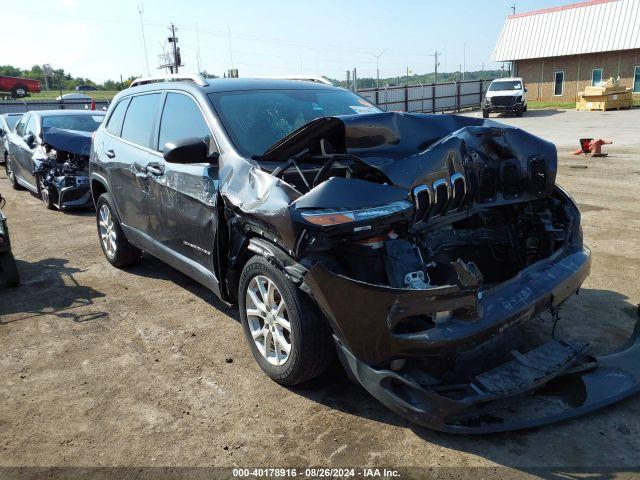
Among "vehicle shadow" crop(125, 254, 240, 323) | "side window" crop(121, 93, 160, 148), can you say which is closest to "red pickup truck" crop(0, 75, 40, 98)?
"vehicle shadow" crop(125, 254, 240, 323)

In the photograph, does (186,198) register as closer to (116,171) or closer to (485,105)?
(116,171)

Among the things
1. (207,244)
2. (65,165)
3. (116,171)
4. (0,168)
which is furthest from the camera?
(0,168)

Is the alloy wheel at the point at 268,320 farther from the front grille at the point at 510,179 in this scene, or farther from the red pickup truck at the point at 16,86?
the red pickup truck at the point at 16,86

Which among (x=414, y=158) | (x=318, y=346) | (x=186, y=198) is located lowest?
(x=318, y=346)

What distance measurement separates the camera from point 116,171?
5.27 meters

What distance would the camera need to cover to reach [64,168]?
30.6ft

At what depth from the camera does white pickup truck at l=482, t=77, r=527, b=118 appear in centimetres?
2880

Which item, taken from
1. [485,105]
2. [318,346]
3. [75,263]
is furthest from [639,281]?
[485,105]

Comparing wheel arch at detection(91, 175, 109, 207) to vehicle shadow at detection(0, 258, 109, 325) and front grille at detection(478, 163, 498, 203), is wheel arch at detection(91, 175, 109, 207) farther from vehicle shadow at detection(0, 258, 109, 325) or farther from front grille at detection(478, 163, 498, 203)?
front grille at detection(478, 163, 498, 203)

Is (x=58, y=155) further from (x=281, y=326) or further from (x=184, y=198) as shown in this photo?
(x=281, y=326)

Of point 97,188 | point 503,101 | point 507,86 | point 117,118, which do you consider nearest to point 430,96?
point 507,86

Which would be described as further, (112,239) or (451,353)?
(112,239)

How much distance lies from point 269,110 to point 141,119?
1.49 metres

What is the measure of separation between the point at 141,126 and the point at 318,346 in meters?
3.01
